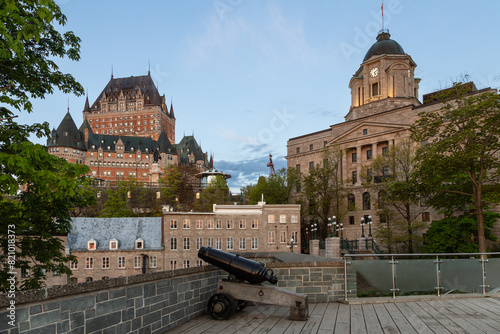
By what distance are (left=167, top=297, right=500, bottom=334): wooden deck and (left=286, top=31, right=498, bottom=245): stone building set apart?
48.8 meters

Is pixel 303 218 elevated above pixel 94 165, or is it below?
below

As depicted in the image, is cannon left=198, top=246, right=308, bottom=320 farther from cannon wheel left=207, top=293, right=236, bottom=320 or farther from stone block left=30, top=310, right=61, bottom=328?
stone block left=30, top=310, right=61, bottom=328

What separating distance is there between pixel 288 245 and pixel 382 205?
50.9 ft

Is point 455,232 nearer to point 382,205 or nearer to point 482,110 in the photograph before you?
point 382,205

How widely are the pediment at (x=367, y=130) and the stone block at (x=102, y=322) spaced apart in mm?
61073

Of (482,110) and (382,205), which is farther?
(382,205)

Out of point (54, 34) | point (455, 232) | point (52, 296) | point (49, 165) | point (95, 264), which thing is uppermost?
point (54, 34)

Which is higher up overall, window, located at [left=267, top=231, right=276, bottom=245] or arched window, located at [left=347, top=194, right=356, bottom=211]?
arched window, located at [left=347, top=194, right=356, bottom=211]

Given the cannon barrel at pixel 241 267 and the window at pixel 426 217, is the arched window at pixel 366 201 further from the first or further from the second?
the cannon barrel at pixel 241 267

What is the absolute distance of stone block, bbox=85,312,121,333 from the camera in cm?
569

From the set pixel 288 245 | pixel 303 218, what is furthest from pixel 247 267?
pixel 303 218

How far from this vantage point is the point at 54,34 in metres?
12.8

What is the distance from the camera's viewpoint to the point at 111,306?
620 cm

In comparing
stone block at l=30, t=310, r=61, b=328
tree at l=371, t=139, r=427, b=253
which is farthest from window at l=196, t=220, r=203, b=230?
stone block at l=30, t=310, r=61, b=328
